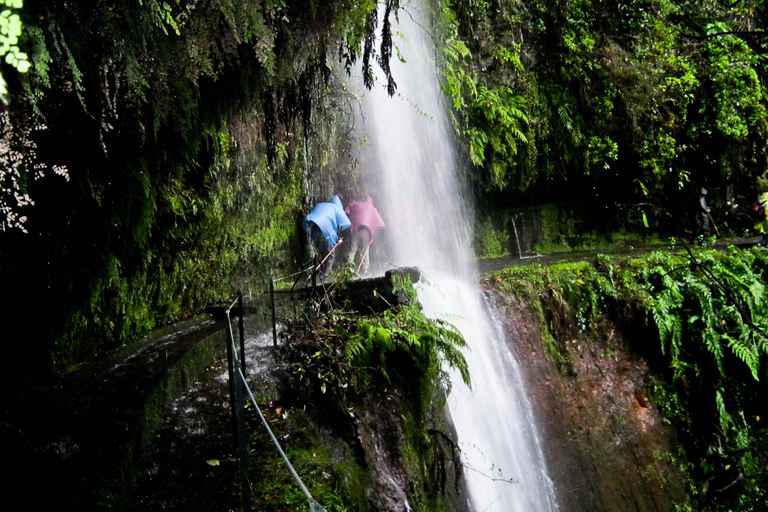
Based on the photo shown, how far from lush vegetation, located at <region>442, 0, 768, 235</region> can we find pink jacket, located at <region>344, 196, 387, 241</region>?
263 cm

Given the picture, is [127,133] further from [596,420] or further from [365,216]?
[596,420]

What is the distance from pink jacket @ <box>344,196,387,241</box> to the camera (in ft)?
29.7

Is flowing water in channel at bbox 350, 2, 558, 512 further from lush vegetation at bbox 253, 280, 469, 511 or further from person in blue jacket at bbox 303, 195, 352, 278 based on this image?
person in blue jacket at bbox 303, 195, 352, 278

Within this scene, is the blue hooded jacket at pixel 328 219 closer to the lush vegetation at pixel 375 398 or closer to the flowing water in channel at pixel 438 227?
the flowing water in channel at pixel 438 227

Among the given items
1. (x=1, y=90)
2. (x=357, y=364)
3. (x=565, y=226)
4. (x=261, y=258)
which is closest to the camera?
(x=1, y=90)

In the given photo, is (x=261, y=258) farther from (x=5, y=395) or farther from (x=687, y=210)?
(x=687, y=210)

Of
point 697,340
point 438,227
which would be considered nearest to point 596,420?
point 697,340

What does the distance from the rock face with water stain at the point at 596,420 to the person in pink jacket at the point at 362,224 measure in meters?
2.48

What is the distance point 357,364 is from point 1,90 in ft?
11.4

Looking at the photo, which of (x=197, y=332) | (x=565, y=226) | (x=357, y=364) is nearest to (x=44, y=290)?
(x=197, y=332)

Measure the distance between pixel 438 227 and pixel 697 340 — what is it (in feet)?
16.5

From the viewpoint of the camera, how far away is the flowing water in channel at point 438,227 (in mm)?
6582

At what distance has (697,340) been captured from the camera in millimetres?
8211

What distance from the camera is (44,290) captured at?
471 centimetres
